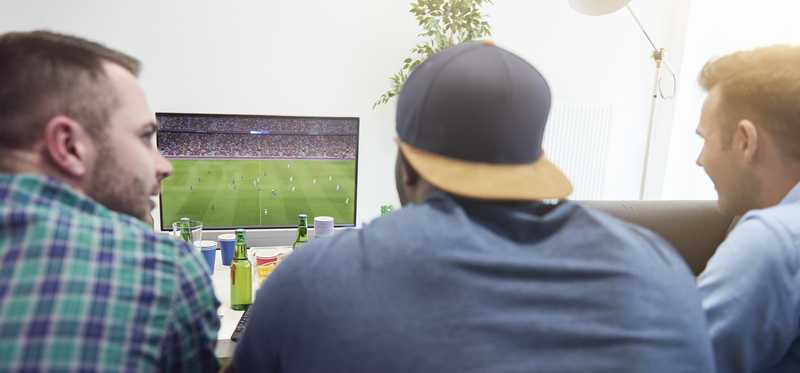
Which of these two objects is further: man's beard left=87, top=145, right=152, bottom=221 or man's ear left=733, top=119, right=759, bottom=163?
man's ear left=733, top=119, right=759, bottom=163

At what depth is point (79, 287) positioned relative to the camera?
631 millimetres

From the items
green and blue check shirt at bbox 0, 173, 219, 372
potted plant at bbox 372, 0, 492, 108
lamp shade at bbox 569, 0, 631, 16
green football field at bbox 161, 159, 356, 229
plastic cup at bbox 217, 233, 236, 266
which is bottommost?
plastic cup at bbox 217, 233, 236, 266

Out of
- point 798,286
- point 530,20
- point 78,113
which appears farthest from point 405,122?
point 530,20

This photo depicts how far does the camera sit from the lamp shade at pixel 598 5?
8.57 feet

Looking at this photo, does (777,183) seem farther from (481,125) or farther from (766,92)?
(481,125)

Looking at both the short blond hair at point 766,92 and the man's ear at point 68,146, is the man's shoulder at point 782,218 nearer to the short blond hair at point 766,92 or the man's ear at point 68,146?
the short blond hair at point 766,92

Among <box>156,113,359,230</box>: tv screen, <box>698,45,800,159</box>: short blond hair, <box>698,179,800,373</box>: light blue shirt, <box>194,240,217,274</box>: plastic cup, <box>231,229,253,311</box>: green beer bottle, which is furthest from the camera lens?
<box>156,113,359,230</box>: tv screen

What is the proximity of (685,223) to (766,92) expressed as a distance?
3.69 ft

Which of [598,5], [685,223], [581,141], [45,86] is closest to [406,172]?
[45,86]

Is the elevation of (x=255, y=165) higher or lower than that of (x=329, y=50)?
lower

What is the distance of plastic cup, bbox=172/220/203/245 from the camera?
173 centimetres

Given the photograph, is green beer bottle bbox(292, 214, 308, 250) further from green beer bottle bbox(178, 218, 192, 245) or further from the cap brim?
the cap brim

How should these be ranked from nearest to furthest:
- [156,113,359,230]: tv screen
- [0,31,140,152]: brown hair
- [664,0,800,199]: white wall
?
[0,31,140,152]: brown hair, [156,113,359,230]: tv screen, [664,0,800,199]: white wall

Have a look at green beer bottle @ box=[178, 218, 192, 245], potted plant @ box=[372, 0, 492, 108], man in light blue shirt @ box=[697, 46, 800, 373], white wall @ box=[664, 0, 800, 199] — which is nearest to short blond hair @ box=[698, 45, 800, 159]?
man in light blue shirt @ box=[697, 46, 800, 373]
